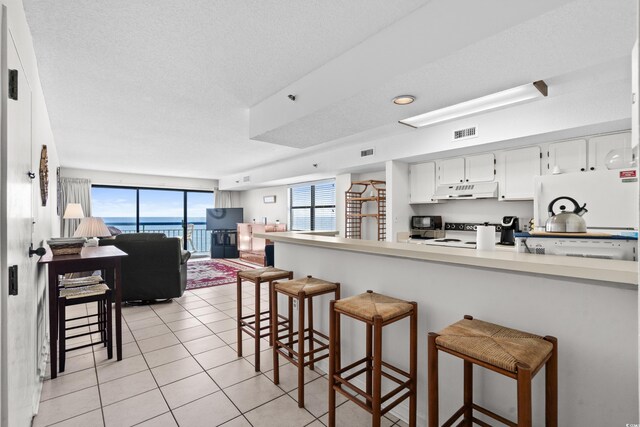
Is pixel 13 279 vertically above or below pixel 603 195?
below

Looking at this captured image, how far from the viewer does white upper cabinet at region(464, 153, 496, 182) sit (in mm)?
3799

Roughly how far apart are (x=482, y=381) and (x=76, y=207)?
23.4 ft

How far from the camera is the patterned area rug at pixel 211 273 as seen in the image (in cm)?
559

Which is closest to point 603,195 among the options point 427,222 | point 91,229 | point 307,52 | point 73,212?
point 427,222

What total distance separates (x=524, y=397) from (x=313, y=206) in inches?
255

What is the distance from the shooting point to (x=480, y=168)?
3900mm

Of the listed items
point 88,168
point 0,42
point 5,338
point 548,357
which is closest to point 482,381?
point 548,357

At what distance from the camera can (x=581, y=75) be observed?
7.41 feet

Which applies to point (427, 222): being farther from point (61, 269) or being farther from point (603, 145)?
point (61, 269)

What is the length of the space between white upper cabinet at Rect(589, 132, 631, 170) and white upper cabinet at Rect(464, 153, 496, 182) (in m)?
0.94

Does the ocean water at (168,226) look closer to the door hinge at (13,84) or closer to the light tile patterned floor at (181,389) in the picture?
the light tile patterned floor at (181,389)

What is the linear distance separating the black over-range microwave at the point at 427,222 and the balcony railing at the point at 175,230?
669 centimetres

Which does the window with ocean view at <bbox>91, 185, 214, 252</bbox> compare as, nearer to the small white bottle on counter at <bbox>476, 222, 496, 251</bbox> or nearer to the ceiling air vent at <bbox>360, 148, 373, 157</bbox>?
the ceiling air vent at <bbox>360, 148, 373, 157</bbox>

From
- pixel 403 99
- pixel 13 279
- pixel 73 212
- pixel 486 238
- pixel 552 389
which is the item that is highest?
pixel 403 99
